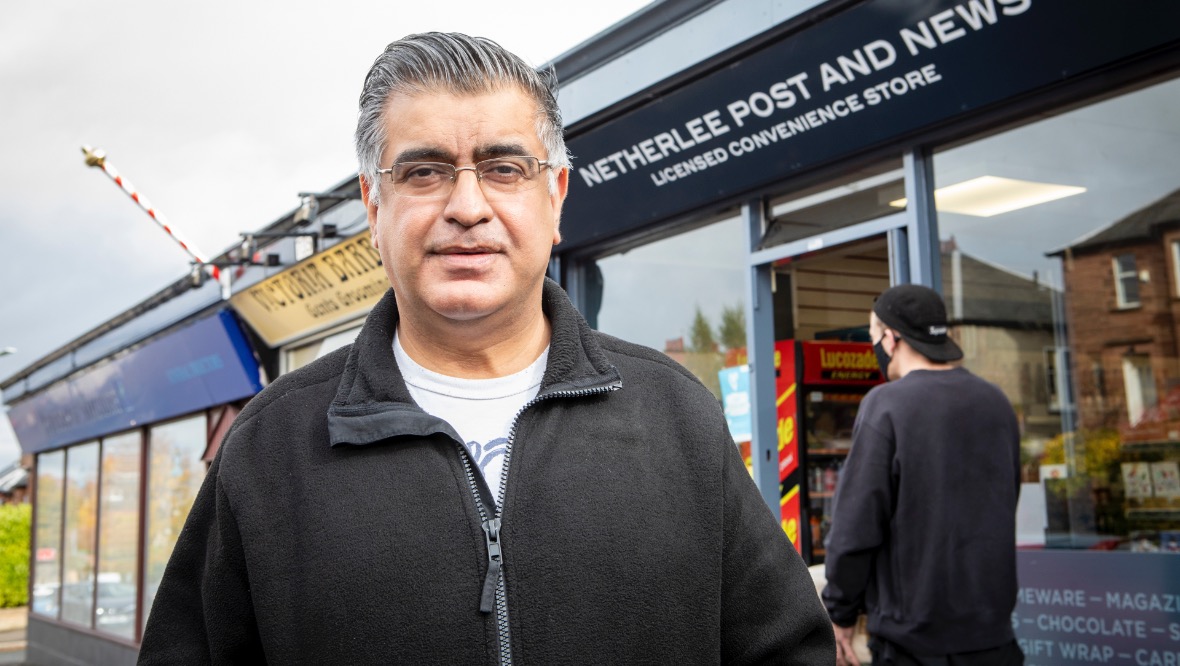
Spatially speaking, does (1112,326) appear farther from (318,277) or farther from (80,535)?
(80,535)

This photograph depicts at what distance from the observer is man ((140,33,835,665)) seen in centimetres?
154

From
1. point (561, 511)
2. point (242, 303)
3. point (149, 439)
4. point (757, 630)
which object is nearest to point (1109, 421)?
point (757, 630)

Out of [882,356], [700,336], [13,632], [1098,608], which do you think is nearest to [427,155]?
[882,356]

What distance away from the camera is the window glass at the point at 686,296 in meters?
6.27

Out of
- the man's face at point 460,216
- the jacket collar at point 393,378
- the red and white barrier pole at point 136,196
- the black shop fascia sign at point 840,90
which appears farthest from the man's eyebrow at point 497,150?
the red and white barrier pole at point 136,196

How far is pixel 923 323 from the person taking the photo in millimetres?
3963

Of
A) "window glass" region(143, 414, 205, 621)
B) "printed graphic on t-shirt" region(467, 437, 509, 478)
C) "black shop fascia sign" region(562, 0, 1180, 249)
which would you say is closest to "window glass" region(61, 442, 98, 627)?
"window glass" region(143, 414, 205, 621)

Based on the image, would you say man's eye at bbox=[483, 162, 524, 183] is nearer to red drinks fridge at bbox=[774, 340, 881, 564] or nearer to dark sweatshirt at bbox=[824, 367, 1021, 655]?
dark sweatshirt at bbox=[824, 367, 1021, 655]

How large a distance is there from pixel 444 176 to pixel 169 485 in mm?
11754

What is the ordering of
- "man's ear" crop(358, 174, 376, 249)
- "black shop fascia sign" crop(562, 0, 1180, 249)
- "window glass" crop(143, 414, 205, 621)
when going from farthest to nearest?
"window glass" crop(143, 414, 205, 621) → "black shop fascia sign" crop(562, 0, 1180, 249) → "man's ear" crop(358, 174, 376, 249)

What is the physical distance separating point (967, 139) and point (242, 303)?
7731 mm

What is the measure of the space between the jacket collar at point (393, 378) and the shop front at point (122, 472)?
30.3 ft

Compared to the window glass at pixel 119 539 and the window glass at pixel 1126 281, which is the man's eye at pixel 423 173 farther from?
the window glass at pixel 119 539

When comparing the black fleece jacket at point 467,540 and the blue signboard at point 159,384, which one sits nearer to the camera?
the black fleece jacket at point 467,540
